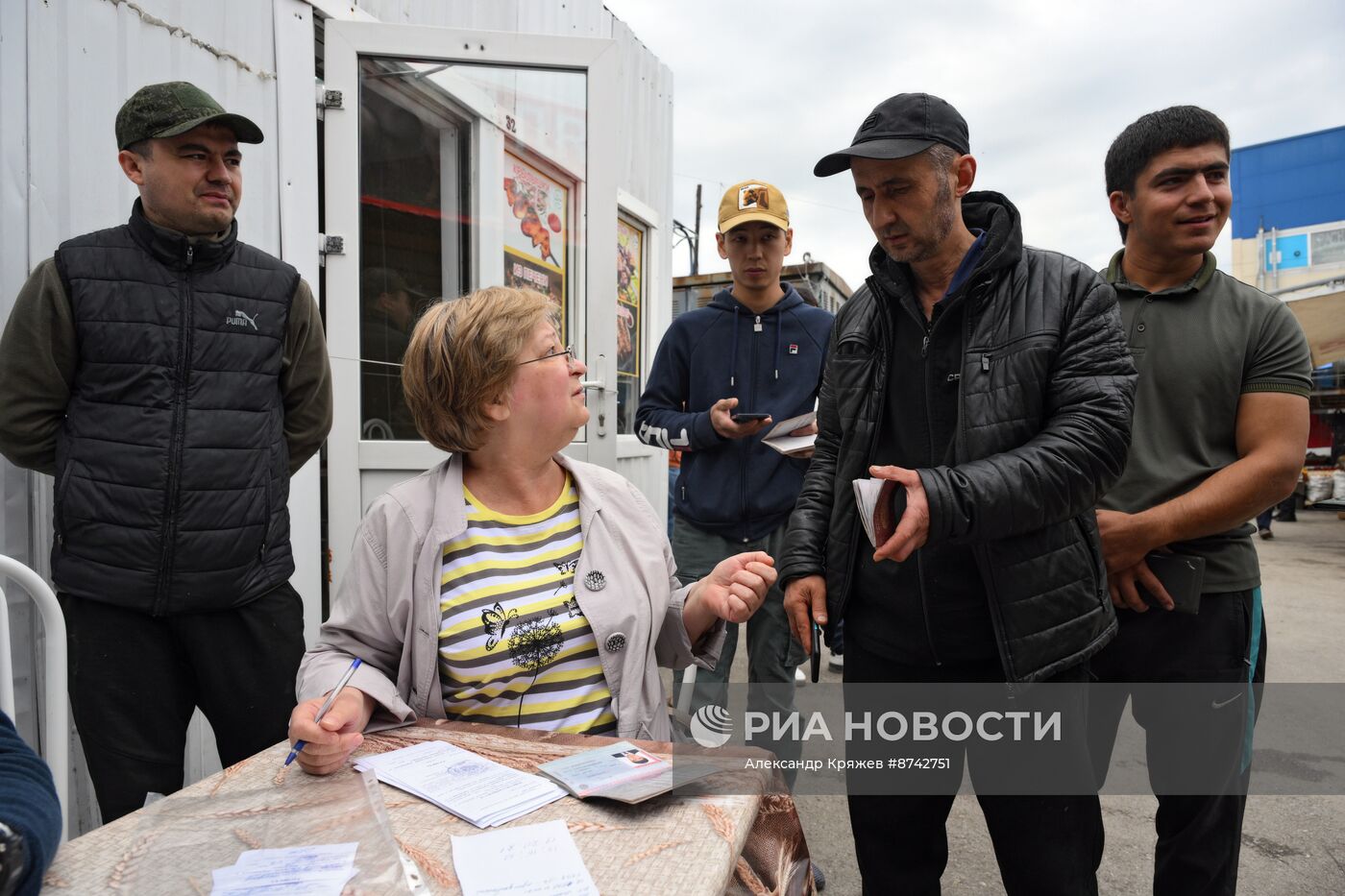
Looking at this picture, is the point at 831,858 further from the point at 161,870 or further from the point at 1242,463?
the point at 161,870

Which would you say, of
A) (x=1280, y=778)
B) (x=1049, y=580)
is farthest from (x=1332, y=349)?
(x=1049, y=580)

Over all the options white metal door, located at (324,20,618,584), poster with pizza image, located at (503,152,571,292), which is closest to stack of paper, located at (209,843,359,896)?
white metal door, located at (324,20,618,584)

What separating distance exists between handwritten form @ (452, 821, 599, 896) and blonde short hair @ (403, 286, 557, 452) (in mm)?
857

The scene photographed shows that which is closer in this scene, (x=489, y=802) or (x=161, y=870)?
(x=161, y=870)

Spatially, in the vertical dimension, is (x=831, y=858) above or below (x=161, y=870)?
below

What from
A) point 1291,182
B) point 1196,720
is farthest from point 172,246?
point 1291,182

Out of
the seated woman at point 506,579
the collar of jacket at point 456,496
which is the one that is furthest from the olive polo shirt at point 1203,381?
the collar of jacket at point 456,496

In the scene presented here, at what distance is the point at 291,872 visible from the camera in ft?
2.98

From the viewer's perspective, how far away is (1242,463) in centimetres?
181

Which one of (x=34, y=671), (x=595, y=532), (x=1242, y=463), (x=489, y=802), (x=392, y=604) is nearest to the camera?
(x=489, y=802)

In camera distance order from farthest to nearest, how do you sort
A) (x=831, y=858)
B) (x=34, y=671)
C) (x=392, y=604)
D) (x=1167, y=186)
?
1. (x=831, y=858)
2. (x=34, y=671)
3. (x=1167, y=186)
4. (x=392, y=604)

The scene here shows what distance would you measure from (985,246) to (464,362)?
1091mm

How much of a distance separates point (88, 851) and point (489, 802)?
0.46 m

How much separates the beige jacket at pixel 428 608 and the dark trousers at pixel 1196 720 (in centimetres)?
110
